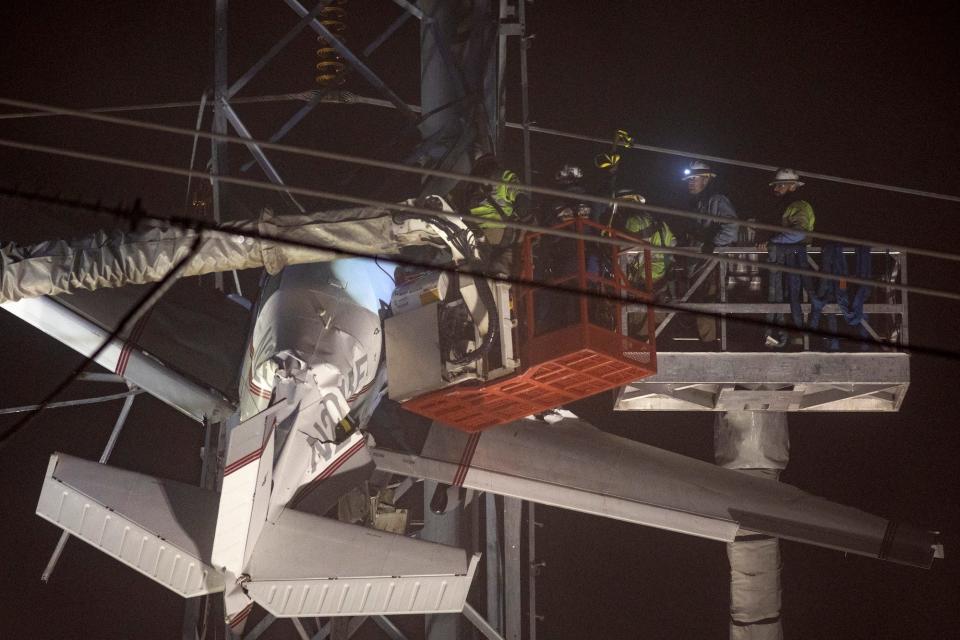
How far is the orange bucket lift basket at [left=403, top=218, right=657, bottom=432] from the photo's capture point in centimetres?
1669

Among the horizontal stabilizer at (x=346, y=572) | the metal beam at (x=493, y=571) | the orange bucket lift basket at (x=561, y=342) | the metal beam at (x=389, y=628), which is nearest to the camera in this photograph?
the horizontal stabilizer at (x=346, y=572)

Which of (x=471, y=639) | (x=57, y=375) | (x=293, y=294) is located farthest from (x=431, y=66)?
(x=57, y=375)

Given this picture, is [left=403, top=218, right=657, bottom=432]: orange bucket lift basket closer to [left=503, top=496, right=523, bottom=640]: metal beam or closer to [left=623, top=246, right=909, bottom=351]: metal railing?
[left=623, top=246, right=909, bottom=351]: metal railing

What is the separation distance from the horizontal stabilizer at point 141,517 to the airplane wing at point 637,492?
3.20 meters

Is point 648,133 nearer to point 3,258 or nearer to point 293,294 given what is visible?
point 293,294

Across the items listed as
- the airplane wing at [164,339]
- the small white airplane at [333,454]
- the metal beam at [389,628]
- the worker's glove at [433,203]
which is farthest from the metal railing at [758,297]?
the airplane wing at [164,339]

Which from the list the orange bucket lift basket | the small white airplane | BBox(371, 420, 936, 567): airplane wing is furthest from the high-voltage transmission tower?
A: the orange bucket lift basket

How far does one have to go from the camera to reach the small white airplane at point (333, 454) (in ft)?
52.9

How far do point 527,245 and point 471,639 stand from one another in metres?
7.13

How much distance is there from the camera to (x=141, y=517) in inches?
642

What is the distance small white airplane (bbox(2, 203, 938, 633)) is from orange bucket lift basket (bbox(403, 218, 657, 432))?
0.85 ft

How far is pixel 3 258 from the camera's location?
1841 cm

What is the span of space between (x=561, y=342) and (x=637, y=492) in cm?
364

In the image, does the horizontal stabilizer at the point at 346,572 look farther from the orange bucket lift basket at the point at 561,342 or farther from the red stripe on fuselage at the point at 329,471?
the orange bucket lift basket at the point at 561,342
